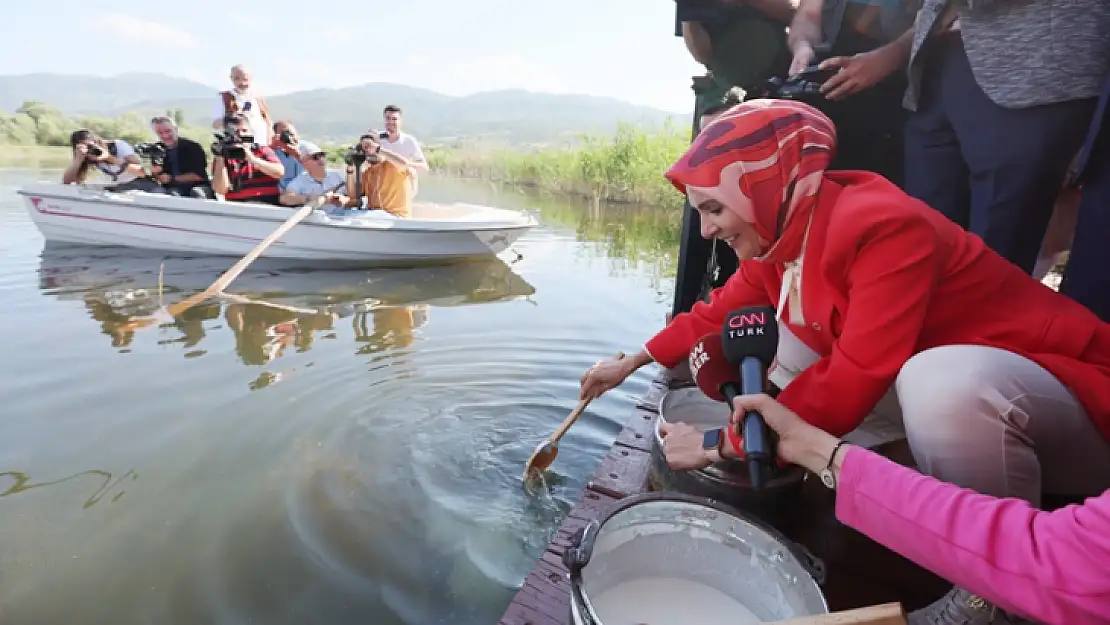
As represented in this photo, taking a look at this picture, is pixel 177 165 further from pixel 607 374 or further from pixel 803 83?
pixel 803 83

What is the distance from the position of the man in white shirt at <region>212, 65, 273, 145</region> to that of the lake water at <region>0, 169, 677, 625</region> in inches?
99.9

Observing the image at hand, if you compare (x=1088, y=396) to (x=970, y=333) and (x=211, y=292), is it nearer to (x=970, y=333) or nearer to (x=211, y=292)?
(x=970, y=333)

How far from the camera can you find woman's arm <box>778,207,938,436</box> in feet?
3.58

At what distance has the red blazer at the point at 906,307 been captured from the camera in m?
1.09

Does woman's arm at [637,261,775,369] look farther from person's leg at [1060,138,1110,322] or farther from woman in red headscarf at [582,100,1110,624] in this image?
person's leg at [1060,138,1110,322]

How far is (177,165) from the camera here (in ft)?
25.0

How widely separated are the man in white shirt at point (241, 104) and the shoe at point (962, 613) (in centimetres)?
816

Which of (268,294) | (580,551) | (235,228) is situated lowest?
(268,294)

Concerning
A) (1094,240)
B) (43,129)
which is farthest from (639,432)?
(43,129)

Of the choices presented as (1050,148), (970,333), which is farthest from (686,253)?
(970,333)

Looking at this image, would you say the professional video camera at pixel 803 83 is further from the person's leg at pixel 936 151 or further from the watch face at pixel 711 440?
the watch face at pixel 711 440

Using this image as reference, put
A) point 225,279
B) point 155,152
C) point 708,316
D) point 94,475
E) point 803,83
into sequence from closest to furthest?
point 708,316 < point 803,83 < point 94,475 < point 225,279 < point 155,152

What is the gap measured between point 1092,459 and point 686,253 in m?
2.05

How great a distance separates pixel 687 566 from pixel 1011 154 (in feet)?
4.55
